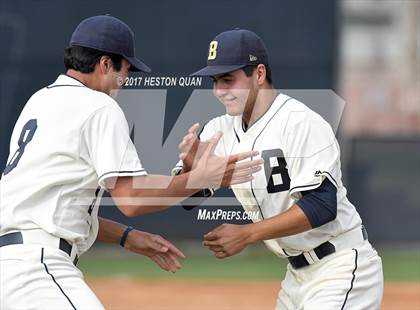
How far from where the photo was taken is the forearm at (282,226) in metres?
4.33

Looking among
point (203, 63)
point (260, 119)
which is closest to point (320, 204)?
point (260, 119)

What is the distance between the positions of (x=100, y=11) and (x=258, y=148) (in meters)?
6.58

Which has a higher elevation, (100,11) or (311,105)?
(100,11)

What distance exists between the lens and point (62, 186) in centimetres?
399

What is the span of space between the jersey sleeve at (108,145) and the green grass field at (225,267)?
25.8ft

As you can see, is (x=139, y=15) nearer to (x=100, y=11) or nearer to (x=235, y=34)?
(x=100, y=11)

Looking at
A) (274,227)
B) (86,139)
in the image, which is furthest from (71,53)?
(274,227)

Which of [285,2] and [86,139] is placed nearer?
[86,139]

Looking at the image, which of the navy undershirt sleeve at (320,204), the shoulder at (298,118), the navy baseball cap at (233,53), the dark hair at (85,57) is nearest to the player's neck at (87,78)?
the dark hair at (85,57)

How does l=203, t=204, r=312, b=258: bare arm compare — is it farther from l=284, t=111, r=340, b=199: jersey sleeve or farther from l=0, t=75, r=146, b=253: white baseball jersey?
l=0, t=75, r=146, b=253: white baseball jersey

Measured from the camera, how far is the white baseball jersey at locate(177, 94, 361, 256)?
4438 mm

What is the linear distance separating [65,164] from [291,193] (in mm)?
1098

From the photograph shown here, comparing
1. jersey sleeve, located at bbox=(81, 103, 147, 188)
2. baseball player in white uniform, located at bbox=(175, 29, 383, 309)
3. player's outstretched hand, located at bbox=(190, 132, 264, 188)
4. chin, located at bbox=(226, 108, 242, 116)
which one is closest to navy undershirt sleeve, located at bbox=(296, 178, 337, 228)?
baseball player in white uniform, located at bbox=(175, 29, 383, 309)

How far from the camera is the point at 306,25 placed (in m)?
12.1
